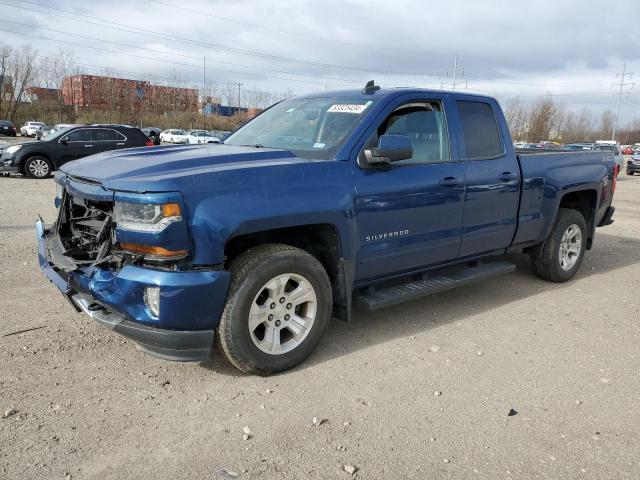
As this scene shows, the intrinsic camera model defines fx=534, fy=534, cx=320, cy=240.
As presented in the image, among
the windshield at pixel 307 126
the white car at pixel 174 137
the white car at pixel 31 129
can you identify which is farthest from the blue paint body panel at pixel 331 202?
the white car at pixel 31 129

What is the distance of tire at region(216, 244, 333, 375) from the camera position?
3.27 metres

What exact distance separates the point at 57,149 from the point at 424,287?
1353cm

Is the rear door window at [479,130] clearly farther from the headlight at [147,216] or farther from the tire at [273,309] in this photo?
the headlight at [147,216]

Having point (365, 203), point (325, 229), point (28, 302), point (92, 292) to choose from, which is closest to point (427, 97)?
point (365, 203)

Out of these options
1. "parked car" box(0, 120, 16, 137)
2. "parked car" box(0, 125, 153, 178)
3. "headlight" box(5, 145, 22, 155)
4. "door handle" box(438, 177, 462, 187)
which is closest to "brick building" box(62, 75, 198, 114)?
"parked car" box(0, 120, 16, 137)

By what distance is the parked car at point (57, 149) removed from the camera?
1452 centimetres

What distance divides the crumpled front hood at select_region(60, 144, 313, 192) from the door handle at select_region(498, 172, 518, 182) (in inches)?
82.2

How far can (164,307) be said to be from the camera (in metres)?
3.02

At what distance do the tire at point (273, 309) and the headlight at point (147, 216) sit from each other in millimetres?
548

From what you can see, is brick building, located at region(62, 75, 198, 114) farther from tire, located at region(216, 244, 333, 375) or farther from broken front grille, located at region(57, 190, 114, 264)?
tire, located at region(216, 244, 333, 375)

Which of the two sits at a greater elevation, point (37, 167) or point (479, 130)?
point (479, 130)

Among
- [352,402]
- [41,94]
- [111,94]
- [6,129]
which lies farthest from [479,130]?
[41,94]

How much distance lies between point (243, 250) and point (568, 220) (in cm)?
393

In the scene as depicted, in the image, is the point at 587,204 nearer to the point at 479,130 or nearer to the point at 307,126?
the point at 479,130
